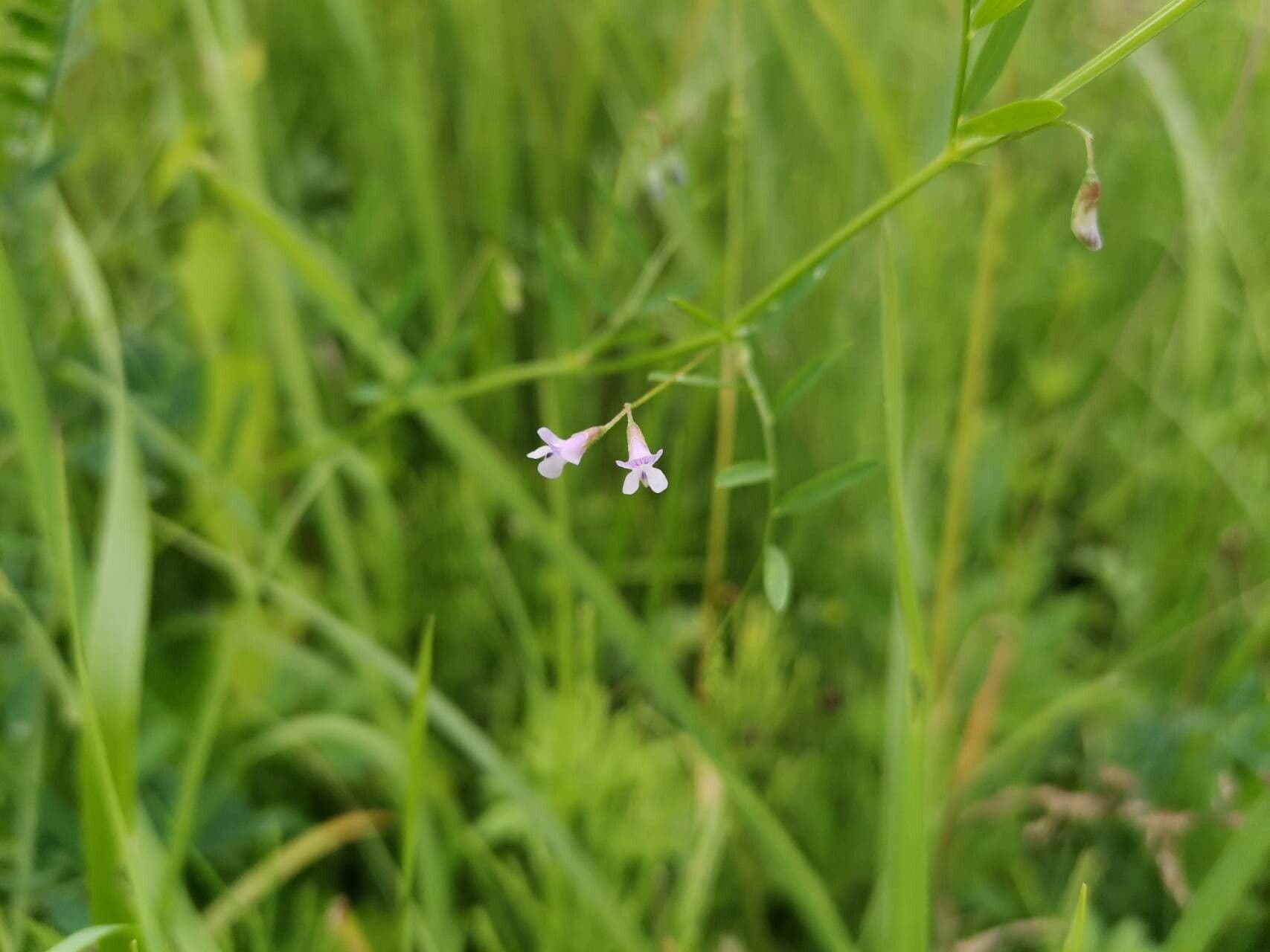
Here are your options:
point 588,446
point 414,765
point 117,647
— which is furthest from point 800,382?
point 117,647

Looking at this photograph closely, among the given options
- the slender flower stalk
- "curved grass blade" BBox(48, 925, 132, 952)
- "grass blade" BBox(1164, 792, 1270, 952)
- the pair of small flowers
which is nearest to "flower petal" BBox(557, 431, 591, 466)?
the pair of small flowers

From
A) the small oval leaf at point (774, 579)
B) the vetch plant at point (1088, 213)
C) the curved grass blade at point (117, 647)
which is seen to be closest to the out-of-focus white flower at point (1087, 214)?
the vetch plant at point (1088, 213)

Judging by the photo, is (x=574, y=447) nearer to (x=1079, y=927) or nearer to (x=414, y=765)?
(x=414, y=765)

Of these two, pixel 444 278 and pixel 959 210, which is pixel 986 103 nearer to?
pixel 959 210

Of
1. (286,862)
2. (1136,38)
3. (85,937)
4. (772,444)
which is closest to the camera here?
(1136,38)

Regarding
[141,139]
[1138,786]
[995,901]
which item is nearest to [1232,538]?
[1138,786]

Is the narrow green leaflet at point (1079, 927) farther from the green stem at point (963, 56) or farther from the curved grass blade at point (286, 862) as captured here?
the curved grass blade at point (286, 862)
